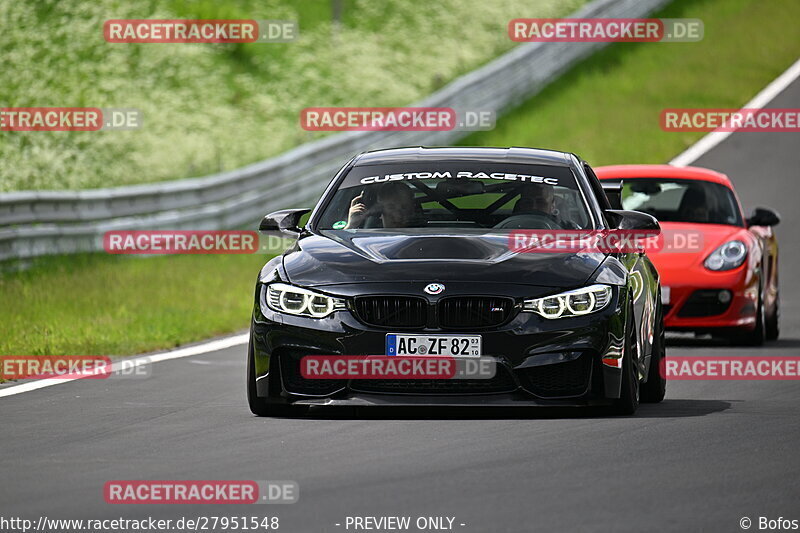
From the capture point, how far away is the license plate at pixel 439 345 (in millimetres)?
8352

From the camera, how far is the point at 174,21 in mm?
33750

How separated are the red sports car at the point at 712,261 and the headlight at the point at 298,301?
548cm

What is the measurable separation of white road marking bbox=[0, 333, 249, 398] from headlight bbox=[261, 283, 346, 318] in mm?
2305

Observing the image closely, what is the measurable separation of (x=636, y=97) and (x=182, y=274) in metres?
16.0
